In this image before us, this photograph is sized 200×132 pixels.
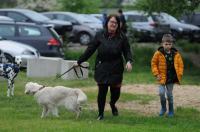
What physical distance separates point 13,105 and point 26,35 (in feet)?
36.3

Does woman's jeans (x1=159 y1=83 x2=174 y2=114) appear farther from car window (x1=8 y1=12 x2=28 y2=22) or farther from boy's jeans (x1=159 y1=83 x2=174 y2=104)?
car window (x1=8 y1=12 x2=28 y2=22)

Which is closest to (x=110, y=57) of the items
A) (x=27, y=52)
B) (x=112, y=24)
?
(x=112, y=24)

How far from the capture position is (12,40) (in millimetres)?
24219

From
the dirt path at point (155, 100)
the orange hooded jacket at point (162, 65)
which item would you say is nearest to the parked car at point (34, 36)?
the dirt path at point (155, 100)

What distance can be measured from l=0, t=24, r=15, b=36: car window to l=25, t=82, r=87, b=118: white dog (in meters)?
12.5

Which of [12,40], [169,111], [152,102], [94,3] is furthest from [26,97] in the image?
[94,3]

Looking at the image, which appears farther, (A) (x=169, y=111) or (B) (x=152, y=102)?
(B) (x=152, y=102)

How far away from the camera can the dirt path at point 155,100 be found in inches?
556

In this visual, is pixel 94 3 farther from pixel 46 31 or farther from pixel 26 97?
pixel 26 97

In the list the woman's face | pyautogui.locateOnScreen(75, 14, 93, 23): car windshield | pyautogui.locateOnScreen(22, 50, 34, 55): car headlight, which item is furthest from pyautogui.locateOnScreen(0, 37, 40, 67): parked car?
pyautogui.locateOnScreen(75, 14, 93, 23): car windshield

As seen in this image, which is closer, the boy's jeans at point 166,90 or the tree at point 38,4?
the boy's jeans at point 166,90

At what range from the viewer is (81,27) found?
3606 centimetres

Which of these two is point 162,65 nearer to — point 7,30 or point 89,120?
point 89,120

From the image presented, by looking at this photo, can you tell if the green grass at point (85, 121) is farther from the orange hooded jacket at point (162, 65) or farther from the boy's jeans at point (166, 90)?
the orange hooded jacket at point (162, 65)
